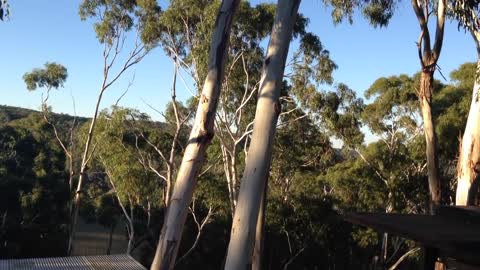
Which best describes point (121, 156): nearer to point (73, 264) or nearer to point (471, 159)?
point (73, 264)

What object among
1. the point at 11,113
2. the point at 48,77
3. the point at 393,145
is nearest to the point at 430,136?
the point at 393,145

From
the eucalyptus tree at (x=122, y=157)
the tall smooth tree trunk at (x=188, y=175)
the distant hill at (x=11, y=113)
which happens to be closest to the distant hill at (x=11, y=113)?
the distant hill at (x=11, y=113)

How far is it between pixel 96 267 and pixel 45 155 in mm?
15572

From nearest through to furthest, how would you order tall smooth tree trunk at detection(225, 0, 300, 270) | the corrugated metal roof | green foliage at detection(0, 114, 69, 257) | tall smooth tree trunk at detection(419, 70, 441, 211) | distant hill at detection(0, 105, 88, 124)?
tall smooth tree trunk at detection(225, 0, 300, 270), the corrugated metal roof, tall smooth tree trunk at detection(419, 70, 441, 211), green foliage at detection(0, 114, 69, 257), distant hill at detection(0, 105, 88, 124)

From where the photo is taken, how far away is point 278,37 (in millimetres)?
4090

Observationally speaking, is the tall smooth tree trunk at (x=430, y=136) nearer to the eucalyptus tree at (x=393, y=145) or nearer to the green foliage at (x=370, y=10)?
the green foliage at (x=370, y=10)

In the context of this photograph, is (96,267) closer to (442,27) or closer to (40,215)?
(442,27)

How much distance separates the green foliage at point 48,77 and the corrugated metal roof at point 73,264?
12.2 meters

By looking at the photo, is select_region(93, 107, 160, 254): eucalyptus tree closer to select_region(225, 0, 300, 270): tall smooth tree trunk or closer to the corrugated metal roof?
the corrugated metal roof

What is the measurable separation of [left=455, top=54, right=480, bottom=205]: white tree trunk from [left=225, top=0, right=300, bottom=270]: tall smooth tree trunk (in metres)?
3.86

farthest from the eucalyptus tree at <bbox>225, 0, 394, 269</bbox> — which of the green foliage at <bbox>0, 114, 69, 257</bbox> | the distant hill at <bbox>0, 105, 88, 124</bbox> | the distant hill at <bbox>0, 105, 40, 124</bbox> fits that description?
the distant hill at <bbox>0, 105, 40, 124</bbox>

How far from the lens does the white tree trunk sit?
704 centimetres

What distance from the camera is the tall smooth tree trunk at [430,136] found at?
7.41m

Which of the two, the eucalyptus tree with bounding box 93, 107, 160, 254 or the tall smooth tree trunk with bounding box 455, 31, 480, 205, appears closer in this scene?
the tall smooth tree trunk with bounding box 455, 31, 480, 205
